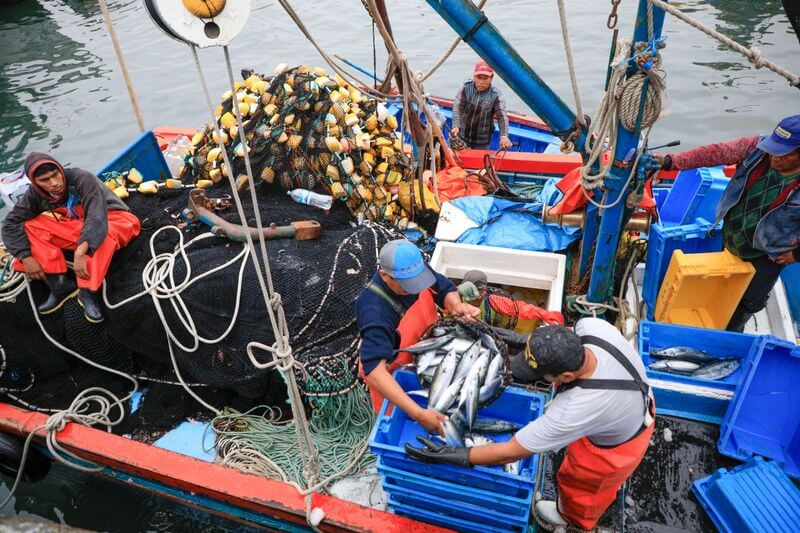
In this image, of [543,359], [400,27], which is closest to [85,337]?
[543,359]

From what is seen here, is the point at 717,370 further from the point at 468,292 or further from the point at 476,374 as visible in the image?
the point at 476,374

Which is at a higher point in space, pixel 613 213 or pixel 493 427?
pixel 613 213

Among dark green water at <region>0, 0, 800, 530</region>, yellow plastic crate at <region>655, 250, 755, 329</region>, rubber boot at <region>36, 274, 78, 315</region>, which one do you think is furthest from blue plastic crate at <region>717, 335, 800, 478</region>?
dark green water at <region>0, 0, 800, 530</region>

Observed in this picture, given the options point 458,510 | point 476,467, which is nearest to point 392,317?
point 476,467

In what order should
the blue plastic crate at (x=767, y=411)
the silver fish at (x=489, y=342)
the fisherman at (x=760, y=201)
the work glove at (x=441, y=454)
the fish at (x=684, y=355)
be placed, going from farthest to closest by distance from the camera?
→ the fish at (x=684, y=355)
the fisherman at (x=760, y=201)
the blue plastic crate at (x=767, y=411)
the silver fish at (x=489, y=342)
the work glove at (x=441, y=454)

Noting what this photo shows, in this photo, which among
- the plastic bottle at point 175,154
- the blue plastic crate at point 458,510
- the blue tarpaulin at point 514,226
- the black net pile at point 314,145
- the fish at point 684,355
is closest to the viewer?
the blue plastic crate at point 458,510

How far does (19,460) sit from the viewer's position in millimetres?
4320

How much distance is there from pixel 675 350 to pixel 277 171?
388 cm

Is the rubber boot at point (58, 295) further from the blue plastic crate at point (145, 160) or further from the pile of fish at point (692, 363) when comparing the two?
the pile of fish at point (692, 363)

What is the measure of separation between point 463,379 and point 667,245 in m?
2.66

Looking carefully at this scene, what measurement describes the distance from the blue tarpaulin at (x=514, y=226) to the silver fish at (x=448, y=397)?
86.9 inches

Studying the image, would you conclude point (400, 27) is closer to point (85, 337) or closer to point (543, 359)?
point (85, 337)

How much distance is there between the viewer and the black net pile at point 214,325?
390 centimetres

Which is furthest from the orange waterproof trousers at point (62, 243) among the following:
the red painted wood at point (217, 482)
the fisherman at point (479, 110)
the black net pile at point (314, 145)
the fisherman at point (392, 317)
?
the fisherman at point (479, 110)
